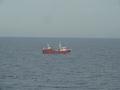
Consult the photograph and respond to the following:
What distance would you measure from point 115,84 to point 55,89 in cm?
1279

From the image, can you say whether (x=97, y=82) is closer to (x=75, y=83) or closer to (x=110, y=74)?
(x=75, y=83)

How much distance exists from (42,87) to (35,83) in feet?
16.5

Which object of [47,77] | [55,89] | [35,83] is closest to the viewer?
[55,89]

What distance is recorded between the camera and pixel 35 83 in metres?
71.9

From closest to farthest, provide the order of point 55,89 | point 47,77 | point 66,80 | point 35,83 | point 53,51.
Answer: point 55,89 → point 35,83 → point 66,80 → point 47,77 → point 53,51

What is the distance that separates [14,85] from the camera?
68.9m

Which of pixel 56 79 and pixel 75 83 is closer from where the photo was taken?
pixel 75 83

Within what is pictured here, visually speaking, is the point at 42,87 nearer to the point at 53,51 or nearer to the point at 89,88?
the point at 89,88

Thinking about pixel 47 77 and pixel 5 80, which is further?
pixel 47 77

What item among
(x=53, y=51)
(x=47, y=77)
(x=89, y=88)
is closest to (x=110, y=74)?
(x=47, y=77)

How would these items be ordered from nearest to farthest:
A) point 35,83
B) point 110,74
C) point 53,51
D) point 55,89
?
point 55,89 < point 35,83 < point 110,74 < point 53,51

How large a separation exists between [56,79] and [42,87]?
11827 mm

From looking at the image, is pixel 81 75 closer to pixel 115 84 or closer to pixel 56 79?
pixel 56 79

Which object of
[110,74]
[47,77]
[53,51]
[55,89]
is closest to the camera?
[55,89]
